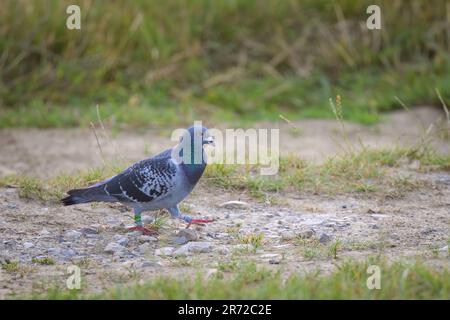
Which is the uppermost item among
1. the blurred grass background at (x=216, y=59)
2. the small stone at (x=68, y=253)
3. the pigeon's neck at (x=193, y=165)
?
the blurred grass background at (x=216, y=59)

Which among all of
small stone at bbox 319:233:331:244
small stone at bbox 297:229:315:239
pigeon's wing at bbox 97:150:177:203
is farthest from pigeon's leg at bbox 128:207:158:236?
small stone at bbox 319:233:331:244

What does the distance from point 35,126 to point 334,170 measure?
12.0ft

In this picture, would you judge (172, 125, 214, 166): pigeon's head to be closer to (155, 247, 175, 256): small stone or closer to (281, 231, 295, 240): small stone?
(155, 247, 175, 256): small stone

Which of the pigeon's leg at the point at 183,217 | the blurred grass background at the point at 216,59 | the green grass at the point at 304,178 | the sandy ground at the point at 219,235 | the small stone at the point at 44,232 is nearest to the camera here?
the sandy ground at the point at 219,235

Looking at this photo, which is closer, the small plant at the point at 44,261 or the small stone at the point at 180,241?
the small plant at the point at 44,261

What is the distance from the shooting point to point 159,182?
4.70 meters

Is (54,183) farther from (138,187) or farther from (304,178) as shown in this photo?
(304,178)

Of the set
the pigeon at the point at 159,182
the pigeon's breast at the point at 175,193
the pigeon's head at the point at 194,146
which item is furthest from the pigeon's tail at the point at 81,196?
the pigeon's head at the point at 194,146

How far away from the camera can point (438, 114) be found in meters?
8.26

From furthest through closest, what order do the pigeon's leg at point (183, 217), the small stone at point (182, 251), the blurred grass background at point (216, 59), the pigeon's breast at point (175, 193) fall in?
1. the blurred grass background at point (216, 59)
2. the pigeon's leg at point (183, 217)
3. the pigeon's breast at point (175, 193)
4. the small stone at point (182, 251)

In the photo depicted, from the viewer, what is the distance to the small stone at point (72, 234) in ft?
15.6

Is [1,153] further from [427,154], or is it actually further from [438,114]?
[438,114]

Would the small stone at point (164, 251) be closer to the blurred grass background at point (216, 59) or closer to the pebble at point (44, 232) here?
the pebble at point (44, 232)
